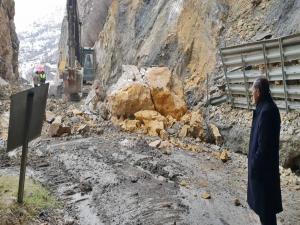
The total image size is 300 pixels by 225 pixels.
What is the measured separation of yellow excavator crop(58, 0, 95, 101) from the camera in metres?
23.0

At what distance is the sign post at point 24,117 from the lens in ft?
16.5

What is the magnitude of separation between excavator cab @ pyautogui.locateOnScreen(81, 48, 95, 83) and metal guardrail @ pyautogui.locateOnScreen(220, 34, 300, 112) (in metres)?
19.5

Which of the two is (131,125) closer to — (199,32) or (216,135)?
(216,135)

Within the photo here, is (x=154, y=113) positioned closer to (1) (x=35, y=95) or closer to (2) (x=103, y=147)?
(2) (x=103, y=147)

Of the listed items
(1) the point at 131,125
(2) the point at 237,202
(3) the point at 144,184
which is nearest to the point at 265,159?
(2) the point at 237,202

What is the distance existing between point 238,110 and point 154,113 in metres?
2.76

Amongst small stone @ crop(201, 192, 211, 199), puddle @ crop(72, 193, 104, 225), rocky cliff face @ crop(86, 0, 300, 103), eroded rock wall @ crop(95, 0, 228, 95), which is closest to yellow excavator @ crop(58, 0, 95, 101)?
eroded rock wall @ crop(95, 0, 228, 95)

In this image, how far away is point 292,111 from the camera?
8297 mm

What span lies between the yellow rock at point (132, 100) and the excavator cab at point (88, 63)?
16.5 m

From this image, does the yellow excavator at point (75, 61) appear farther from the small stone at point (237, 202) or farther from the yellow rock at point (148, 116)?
the small stone at point (237, 202)

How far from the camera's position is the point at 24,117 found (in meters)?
5.23

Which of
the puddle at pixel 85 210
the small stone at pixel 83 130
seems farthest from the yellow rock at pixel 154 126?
the puddle at pixel 85 210

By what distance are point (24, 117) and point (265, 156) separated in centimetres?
288

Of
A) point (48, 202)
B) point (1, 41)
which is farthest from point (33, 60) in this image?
point (48, 202)
